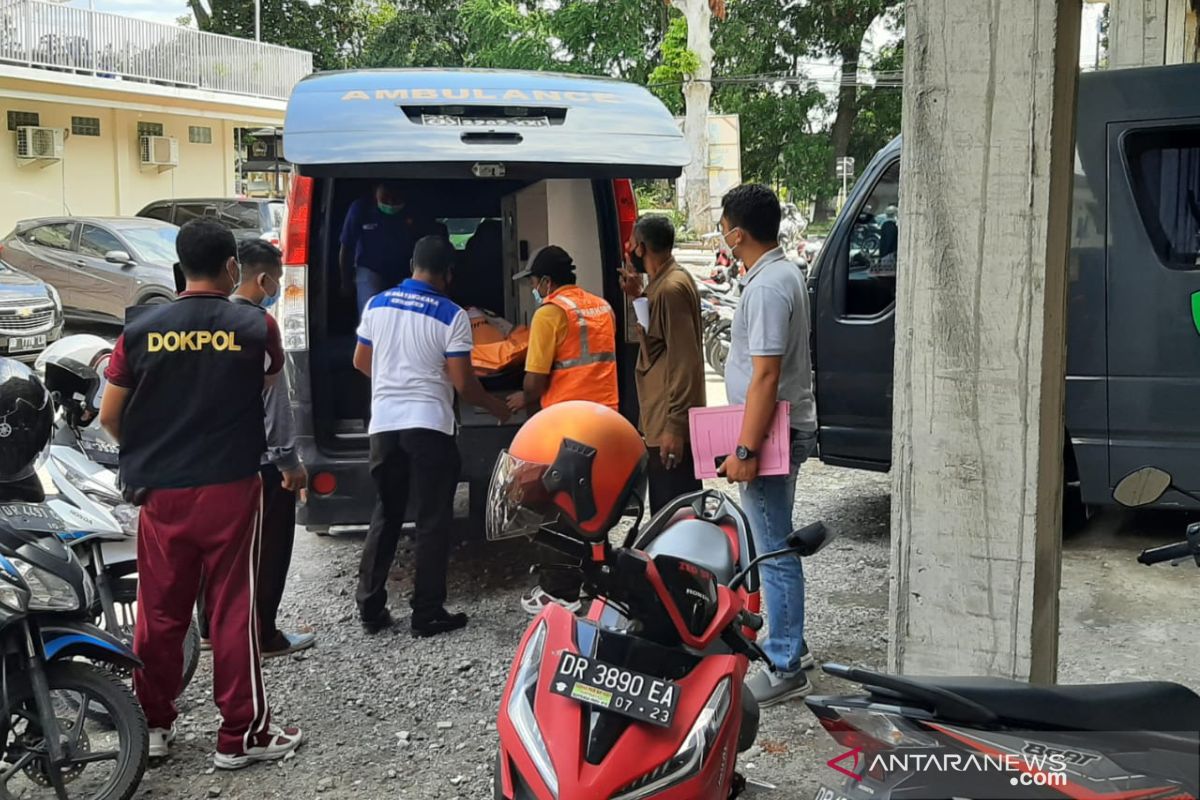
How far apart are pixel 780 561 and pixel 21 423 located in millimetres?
2572

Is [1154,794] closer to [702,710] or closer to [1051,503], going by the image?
[702,710]

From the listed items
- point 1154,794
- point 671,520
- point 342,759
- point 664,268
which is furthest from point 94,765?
point 1154,794

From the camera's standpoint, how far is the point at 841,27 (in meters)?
27.2

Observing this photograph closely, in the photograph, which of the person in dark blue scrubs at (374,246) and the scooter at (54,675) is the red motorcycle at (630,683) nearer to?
the scooter at (54,675)

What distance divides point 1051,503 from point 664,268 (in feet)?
8.05

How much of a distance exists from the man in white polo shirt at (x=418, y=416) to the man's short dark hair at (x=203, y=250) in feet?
3.74

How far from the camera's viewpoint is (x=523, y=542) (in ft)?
21.4

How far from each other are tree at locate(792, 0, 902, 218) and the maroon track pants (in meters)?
24.5

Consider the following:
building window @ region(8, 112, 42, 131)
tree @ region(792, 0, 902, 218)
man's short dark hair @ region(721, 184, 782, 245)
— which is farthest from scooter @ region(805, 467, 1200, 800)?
tree @ region(792, 0, 902, 218)

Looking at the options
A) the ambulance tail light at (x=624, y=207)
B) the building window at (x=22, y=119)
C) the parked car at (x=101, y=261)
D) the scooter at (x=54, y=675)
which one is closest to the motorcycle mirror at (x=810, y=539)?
the scooter at (x=54, y=675)

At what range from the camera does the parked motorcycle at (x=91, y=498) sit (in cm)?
407

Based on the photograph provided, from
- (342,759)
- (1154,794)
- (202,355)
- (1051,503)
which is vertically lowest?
(342,759)

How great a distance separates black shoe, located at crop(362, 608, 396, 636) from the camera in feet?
16.7

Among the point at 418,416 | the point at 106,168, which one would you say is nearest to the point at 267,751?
the point at 418,416
